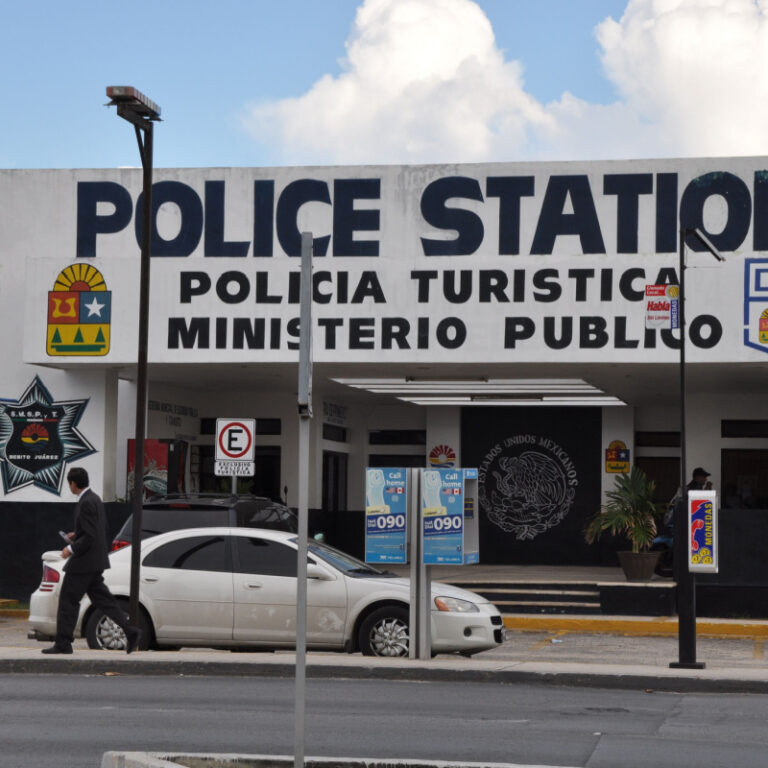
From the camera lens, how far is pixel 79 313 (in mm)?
22500

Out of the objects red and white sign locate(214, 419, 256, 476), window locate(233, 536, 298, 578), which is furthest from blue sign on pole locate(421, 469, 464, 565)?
red and white sign locate(214, 419, 256, 476)

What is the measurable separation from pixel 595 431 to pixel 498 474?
2.15 m

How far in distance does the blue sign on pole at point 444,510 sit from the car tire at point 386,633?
84 cm

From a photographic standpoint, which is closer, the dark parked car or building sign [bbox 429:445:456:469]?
the dark parked car

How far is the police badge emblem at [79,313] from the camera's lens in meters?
22.5

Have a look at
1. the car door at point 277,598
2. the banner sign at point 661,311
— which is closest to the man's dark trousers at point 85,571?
the car door at point 277,598

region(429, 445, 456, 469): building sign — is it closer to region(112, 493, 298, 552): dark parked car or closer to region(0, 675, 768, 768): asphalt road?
region(112, 493, 298, 552): dark parked car

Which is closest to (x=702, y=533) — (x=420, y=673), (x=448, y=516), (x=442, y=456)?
(x=448, y=516)

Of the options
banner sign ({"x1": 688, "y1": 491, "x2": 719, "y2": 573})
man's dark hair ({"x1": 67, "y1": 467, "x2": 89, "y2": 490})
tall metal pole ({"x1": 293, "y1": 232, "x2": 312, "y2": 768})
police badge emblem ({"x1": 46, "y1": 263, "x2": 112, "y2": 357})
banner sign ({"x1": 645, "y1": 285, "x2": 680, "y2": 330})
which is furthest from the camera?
police badge emblem ({"x1": 46, "y1": 263, "x2": 112, "y2": 357})

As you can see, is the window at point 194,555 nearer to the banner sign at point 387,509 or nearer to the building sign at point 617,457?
the banner sign at point 387,509

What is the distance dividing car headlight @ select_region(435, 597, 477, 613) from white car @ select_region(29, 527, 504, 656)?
1 centimetres

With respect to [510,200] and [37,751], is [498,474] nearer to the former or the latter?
[510,200]

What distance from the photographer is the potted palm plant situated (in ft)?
76.0

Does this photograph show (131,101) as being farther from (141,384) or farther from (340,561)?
(340,561)
